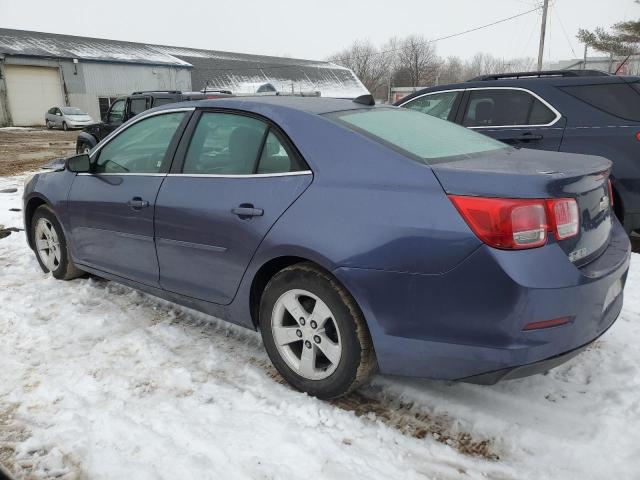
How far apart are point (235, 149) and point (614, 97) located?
4.11 metres

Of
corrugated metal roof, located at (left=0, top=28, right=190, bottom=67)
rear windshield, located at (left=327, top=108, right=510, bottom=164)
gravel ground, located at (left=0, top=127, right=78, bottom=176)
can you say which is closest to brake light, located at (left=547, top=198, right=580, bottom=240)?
rear windshield, located at (left=327, top=108, right=510, bottom=164)

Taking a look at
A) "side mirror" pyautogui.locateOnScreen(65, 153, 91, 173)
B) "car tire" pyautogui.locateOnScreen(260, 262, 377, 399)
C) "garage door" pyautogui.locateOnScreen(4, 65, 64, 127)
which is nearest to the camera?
"car tire" pyautogui.locateOnScreen(260, 262, 377, 399)

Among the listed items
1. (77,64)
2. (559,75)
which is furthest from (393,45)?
(559,75)

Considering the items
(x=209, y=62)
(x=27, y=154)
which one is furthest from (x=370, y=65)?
(x=27, y=154)

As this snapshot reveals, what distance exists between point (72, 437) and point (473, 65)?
11935cm

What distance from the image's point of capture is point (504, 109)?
5824 millimetres

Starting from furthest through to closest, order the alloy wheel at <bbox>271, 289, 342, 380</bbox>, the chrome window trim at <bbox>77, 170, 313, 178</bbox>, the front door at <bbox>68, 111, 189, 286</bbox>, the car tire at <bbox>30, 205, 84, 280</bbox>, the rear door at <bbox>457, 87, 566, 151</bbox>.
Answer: the rear door at <bbox>457, 87, 566, 151</bbox> → the car tire at <bbox>30, 205, 84, 280</bbox> → the front door at <bbox>68, 111, 189, 286</bbox> → the chrome window trim at <bbox>77, 170, 313, 178</bbox> → the alloy wheel at <bbox>271, 289, 342, 380</bbox>

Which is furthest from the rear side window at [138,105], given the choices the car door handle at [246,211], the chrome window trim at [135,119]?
the car door handle at [246,211]

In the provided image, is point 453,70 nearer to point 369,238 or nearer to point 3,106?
point 3,106

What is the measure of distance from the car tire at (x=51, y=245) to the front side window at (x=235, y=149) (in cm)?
182

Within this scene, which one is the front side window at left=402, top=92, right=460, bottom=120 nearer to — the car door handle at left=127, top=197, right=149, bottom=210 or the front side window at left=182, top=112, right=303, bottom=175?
the front side window at left=182, top=112, right=303, bottom=175

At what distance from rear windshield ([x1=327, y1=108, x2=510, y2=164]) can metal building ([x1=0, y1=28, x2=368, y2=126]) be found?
36543 mm

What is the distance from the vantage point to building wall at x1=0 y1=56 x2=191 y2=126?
33250 millimetres

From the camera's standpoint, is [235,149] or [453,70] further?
[453,70]
